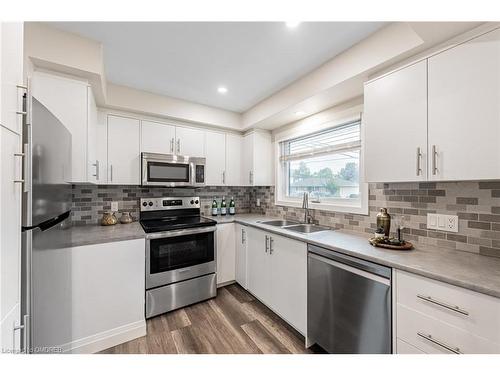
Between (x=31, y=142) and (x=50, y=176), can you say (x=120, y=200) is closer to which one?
(x=50, y=176)

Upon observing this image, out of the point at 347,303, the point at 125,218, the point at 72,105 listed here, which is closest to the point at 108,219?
the point at 125,218

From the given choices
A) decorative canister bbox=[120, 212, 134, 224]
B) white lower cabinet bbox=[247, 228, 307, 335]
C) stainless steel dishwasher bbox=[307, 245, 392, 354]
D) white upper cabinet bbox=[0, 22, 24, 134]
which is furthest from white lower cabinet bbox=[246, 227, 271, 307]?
white upper cabinet bbox=[0, 22, 24, 134]

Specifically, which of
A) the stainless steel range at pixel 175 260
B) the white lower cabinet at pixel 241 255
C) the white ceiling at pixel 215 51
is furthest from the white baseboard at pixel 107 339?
the white ceiling at pixel 215 51

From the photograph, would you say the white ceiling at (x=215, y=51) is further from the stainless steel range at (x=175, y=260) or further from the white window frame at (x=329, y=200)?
the stainless steel range at (x=175, y=260)

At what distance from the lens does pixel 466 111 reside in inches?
43.0

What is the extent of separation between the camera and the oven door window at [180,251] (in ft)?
6.74

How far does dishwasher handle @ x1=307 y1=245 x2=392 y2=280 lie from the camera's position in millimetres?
1191

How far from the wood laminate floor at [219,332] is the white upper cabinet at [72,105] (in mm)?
1491

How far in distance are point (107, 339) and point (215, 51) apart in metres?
2.52

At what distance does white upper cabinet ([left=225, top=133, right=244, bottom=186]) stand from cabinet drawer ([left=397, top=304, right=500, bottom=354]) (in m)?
2.37
